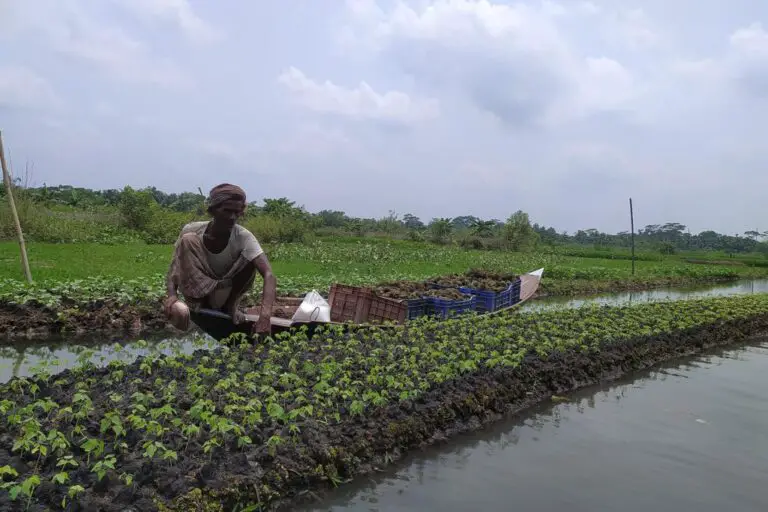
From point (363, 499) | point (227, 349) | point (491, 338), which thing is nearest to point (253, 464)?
point (363, 499)

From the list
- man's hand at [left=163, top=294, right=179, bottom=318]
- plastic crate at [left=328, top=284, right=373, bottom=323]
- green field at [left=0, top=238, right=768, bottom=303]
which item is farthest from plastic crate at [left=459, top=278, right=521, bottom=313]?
man's hand at [left=163, top=294, right=179, bottom=318]

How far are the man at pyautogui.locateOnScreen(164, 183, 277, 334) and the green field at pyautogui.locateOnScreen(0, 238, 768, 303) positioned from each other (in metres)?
4.39

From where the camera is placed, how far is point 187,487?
3602 mm

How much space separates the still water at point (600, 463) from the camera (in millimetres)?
4512

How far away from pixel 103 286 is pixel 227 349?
217 inches

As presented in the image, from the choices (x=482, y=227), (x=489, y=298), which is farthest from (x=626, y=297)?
(x=482, y=227)

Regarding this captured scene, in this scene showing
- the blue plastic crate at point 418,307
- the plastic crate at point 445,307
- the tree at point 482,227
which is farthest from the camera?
the tree at point 482,227

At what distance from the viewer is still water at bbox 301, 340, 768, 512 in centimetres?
451

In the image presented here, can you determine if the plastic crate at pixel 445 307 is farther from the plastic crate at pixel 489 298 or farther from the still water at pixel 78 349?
the still water at pixel 78 349

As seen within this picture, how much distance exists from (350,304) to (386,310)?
553 millimetres

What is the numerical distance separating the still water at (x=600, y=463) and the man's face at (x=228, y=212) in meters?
2.86

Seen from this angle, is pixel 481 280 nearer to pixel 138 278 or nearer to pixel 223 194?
pixel 138 278

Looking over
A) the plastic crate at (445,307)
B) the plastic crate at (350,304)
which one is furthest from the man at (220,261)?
the plastic crate at (445,307)

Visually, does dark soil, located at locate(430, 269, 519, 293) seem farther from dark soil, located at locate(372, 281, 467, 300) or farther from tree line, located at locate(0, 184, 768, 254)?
tree line, located at locate(0, 184, 768, 254)
